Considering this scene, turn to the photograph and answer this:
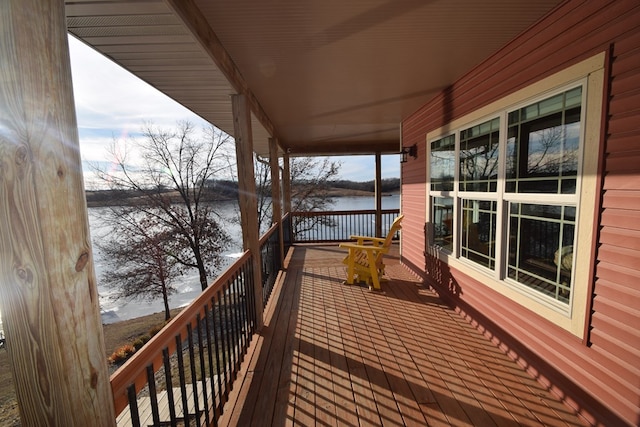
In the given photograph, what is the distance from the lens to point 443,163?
11.8ft

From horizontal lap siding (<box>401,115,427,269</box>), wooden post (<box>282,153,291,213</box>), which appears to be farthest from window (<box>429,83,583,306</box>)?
wooden post (<box>282,153,291,213</box>)

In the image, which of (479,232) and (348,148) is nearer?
(479,232)

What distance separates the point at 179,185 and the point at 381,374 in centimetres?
1202

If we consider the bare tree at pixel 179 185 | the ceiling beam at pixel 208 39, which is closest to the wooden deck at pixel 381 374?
the ceiling beam at pixel 208 39

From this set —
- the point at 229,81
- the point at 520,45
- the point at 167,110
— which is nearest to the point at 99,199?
the point at 167,110

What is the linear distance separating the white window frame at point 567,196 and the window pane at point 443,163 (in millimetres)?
523

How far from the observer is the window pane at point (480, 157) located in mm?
2600

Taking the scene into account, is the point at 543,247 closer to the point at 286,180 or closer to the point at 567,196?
the point at 567,196

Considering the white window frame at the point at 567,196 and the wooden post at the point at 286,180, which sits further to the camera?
the wooden post at the point at 286,180

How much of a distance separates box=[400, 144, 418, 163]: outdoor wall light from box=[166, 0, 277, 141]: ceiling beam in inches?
109

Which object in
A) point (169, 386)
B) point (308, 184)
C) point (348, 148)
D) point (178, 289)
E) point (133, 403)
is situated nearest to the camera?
point (133, 403)

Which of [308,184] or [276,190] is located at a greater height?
[308,184]

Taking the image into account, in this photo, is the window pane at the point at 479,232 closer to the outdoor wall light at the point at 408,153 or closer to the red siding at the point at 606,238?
the red siding at the point at 606,238

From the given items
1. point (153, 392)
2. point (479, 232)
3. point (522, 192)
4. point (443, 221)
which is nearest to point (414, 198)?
point (443, 221)
